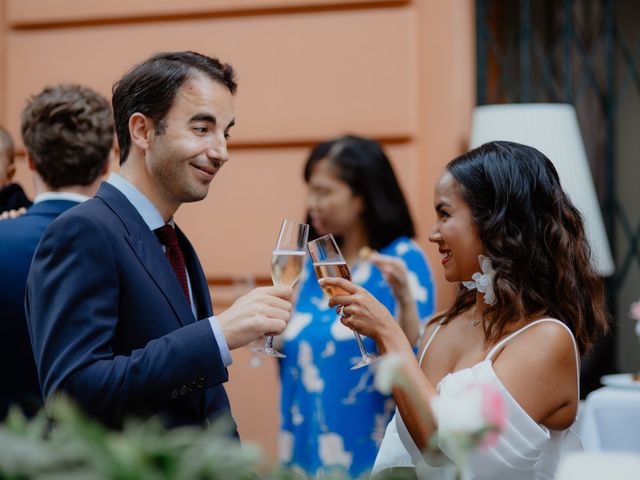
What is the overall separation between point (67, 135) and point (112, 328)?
114cm

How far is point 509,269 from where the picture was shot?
2.54 metres

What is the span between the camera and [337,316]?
3.82m

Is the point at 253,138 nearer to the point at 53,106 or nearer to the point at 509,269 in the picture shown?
the point at 53,106

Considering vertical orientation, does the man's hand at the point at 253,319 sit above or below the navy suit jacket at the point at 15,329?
above

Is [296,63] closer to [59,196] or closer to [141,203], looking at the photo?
[59,196]

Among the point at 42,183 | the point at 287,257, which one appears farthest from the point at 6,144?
the point at 287,257

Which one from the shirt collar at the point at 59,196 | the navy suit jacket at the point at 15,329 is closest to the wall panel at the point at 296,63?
the shirt collar at the point at 59,196

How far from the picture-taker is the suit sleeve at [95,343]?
202 centimetres

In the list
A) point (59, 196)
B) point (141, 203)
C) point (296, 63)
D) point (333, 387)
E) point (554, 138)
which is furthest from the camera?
point (296, 63)

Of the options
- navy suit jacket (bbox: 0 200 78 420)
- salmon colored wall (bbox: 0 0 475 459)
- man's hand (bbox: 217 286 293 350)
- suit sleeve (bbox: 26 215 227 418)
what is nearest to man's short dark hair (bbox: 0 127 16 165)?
navy suit jacket (bbox: 0 200 78 420)

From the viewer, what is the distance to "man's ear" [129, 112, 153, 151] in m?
2.37

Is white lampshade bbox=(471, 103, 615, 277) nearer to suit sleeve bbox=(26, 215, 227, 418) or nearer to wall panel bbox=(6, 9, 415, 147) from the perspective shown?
wall panel bbox=(6, 9, 415, 147)

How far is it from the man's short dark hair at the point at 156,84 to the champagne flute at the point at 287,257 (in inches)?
15.4

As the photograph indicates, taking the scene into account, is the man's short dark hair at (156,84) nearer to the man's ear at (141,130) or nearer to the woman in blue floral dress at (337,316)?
the man's ear at (141,130)
